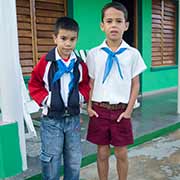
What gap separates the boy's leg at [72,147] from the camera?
6.36 ft

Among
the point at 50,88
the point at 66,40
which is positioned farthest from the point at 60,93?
the point at 66,40

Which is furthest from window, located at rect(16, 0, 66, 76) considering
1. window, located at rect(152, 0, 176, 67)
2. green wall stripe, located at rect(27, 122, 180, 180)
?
window, located at rect(152, 0, 176, 67)

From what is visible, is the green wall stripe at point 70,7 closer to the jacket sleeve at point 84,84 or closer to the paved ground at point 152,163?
the paved ground at point 152,163

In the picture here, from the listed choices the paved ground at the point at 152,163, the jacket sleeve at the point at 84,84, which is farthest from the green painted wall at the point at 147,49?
the jacket sleeve at the point at 84,84

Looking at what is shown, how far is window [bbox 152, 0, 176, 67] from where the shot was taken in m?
6.98

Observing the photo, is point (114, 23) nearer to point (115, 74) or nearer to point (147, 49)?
point (115, 74)

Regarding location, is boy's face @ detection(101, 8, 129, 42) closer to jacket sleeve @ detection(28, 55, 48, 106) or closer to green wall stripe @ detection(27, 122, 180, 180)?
jacket sleeve @ detection(28, 55, 48, 106)

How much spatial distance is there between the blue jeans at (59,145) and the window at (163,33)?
537 cm

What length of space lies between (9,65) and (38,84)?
474 millimetres

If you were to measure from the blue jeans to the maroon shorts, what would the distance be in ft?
0.56

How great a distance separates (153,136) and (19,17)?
97.1 inches

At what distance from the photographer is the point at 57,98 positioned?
1.84 meters

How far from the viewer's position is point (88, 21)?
5.30m

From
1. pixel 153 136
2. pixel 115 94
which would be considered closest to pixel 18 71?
pixel 115 94
